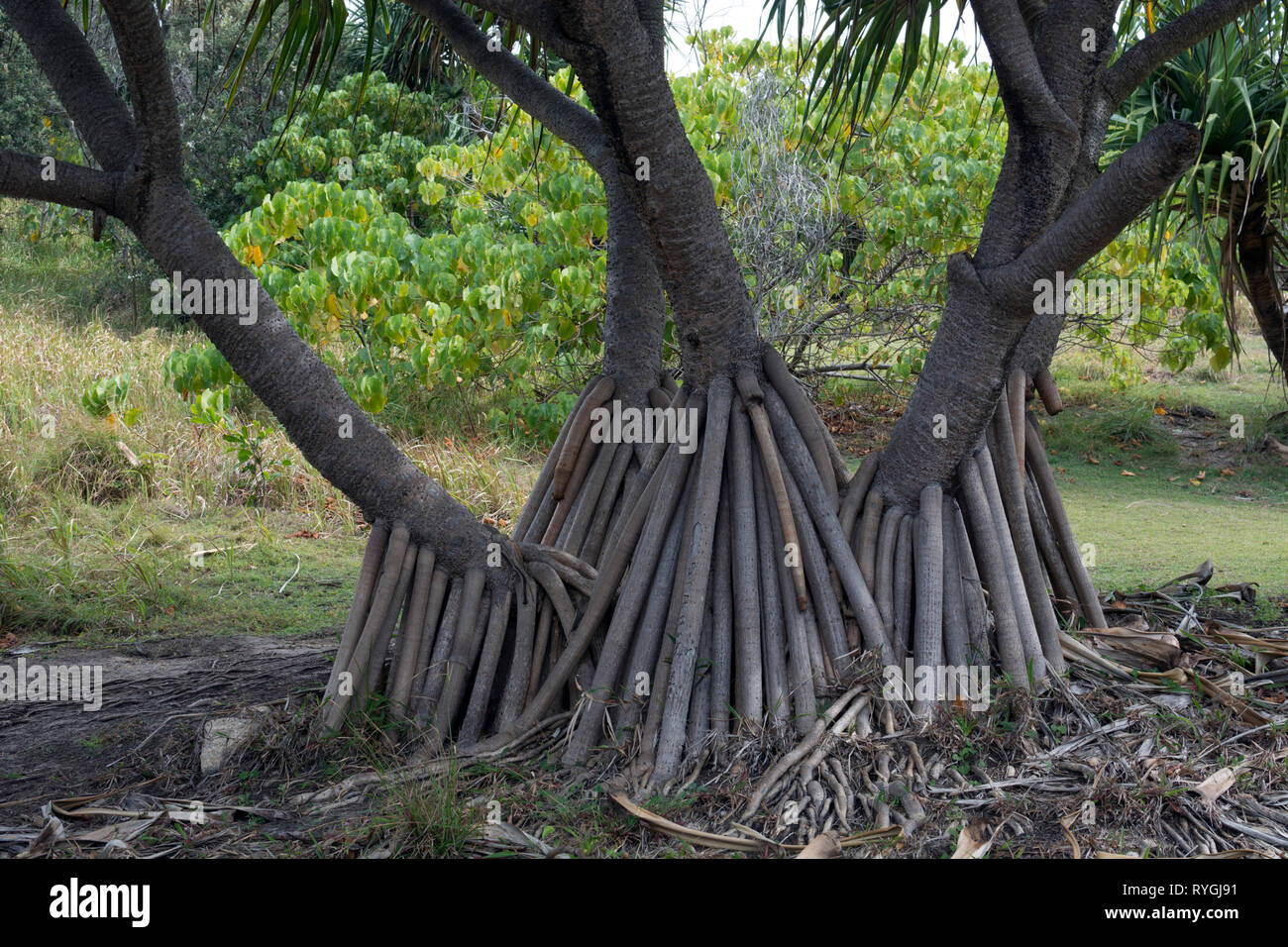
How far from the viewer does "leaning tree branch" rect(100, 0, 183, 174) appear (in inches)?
138

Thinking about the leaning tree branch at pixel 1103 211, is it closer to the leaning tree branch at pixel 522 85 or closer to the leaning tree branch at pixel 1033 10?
the leaning tree branch at pixel 1033 10

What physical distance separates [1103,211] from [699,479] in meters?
1.48

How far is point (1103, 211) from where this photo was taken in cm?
324

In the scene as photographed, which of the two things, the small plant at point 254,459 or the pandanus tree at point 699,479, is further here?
the small plant at point 254,459

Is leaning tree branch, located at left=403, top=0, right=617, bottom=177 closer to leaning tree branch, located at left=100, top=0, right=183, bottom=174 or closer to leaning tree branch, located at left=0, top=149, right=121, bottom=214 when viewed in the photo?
leaning tree branch, located at left=100, top=0, right=183, bottom=174

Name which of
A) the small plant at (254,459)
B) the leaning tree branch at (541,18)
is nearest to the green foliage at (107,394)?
the small plant at (254,459)

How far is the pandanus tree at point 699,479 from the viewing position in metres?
3.43

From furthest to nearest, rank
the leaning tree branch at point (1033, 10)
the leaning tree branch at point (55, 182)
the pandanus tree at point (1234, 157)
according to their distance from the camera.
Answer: the pandanus tree at point (1234, 157) < the leaning tree branch at point (1033, 10) < the leaning tree branch at point (55, 182)

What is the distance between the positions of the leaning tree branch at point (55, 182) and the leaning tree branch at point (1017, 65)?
A: 2902mm

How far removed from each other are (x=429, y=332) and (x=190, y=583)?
2186mm

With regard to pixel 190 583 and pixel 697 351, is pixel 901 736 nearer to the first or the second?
pixel 697 351

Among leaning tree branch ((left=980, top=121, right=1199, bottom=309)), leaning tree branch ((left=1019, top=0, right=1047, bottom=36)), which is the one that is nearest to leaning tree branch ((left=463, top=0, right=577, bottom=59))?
leaning tree branch ((left=980, top=121, right=1199, bottom=309))

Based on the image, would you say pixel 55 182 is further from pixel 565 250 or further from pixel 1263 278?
pixel 1263 278

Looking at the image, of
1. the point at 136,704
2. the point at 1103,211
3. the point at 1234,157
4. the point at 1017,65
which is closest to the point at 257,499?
the point at 136,704
